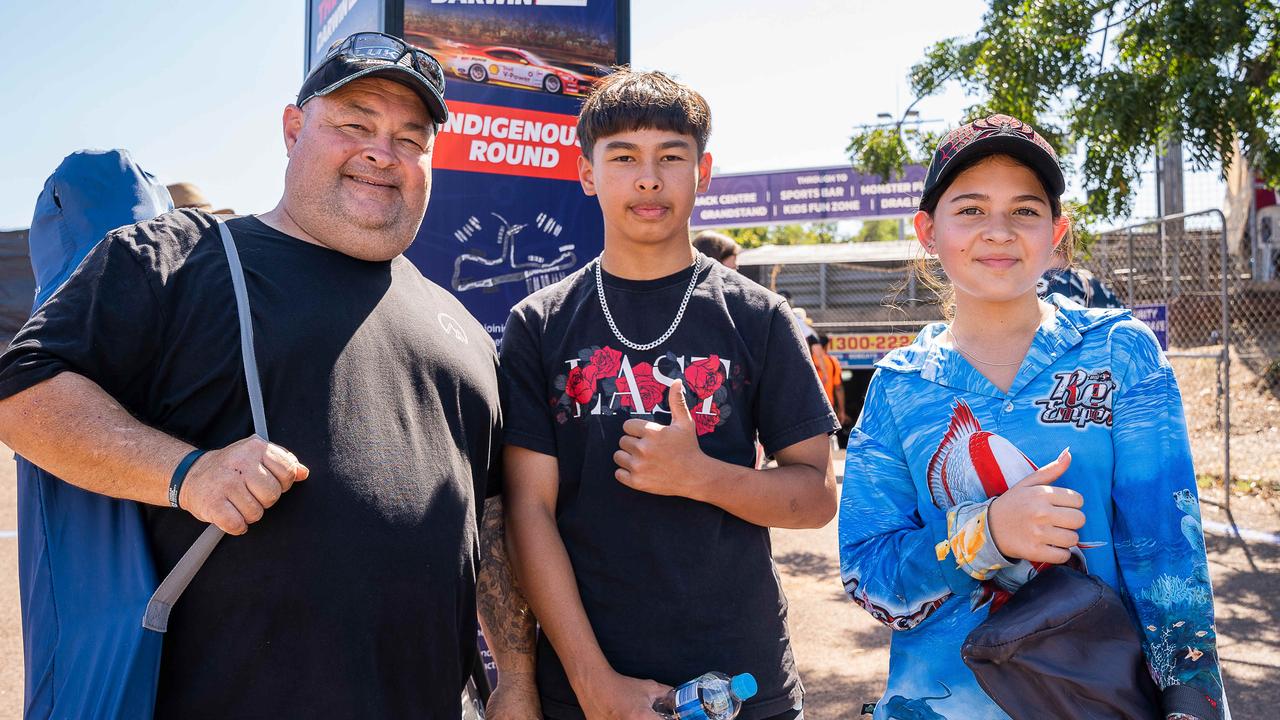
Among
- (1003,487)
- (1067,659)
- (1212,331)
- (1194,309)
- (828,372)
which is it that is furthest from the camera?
(1194,309)

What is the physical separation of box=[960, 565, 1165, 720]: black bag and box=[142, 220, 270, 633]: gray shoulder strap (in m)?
1.40

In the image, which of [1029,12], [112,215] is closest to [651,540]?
[112,215]

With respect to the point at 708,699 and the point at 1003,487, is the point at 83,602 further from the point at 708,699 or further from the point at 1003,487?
the point at 1003,487

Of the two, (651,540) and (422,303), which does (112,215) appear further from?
(651,540)

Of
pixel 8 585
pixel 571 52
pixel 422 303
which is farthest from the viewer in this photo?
pixel 8 585

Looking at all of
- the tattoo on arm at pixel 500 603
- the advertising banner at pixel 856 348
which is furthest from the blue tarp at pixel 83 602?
the advertising banner at pixel 856 348

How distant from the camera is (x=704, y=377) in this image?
7.43 ft

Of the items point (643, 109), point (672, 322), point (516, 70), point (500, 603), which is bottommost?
point (500, 603)

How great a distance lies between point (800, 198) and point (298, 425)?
26.9 m

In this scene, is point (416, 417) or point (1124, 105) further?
point (1124, 105)

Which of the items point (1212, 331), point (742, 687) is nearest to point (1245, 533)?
point (1212, 331)

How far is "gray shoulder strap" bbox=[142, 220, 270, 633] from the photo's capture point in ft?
5.60

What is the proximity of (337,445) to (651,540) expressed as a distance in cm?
73

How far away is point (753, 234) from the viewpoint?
149ft
